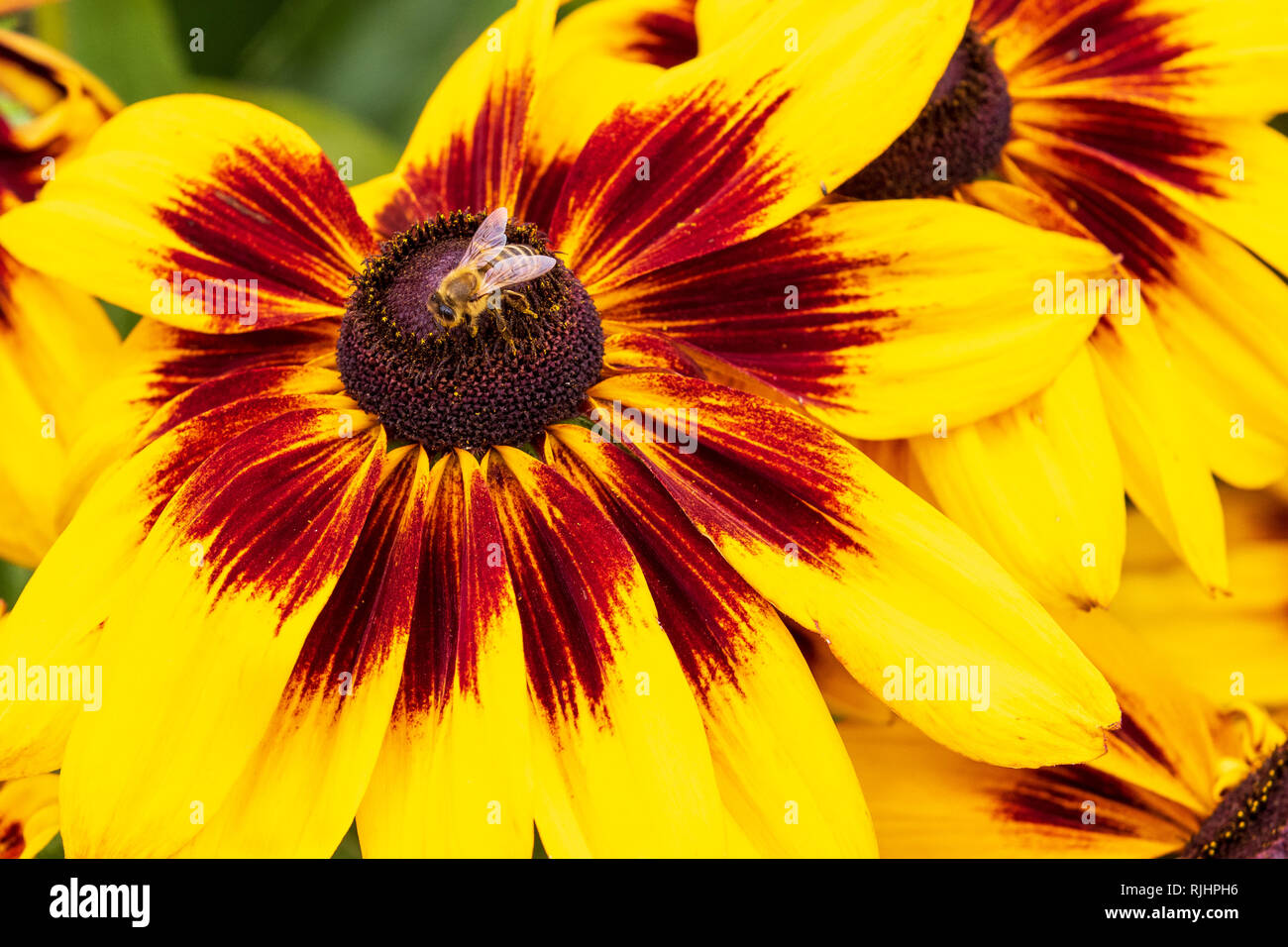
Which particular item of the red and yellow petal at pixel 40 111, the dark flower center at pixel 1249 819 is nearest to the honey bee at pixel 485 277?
the red and yellow petal at pixel 40 111

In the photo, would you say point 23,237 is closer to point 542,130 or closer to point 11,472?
point 11,472

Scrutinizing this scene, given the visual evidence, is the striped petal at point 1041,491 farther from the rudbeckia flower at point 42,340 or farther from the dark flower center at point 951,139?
the rudbeckia flower at point 42,340

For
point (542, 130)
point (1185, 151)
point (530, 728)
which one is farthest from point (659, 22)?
point (530, 728)

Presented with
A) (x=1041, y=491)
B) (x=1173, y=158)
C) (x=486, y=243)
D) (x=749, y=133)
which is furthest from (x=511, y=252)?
(x=1173, y=158)

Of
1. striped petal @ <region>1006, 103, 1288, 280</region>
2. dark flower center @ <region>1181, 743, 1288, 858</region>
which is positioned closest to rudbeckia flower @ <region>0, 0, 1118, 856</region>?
striped petal @ <region>1006, 103, 1288, 280</region>

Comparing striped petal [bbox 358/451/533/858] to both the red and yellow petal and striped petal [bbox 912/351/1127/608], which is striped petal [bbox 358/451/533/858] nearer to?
striped petal [bbox 912/351/1127/608]

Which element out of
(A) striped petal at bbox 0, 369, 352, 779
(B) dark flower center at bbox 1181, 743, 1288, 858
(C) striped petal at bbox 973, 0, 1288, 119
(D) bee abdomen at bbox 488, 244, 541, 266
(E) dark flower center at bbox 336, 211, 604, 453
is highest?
(C) striped petal at bbox 973, 0, 1288, 119

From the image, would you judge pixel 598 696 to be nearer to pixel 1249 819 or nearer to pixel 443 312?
pixel 443 312
